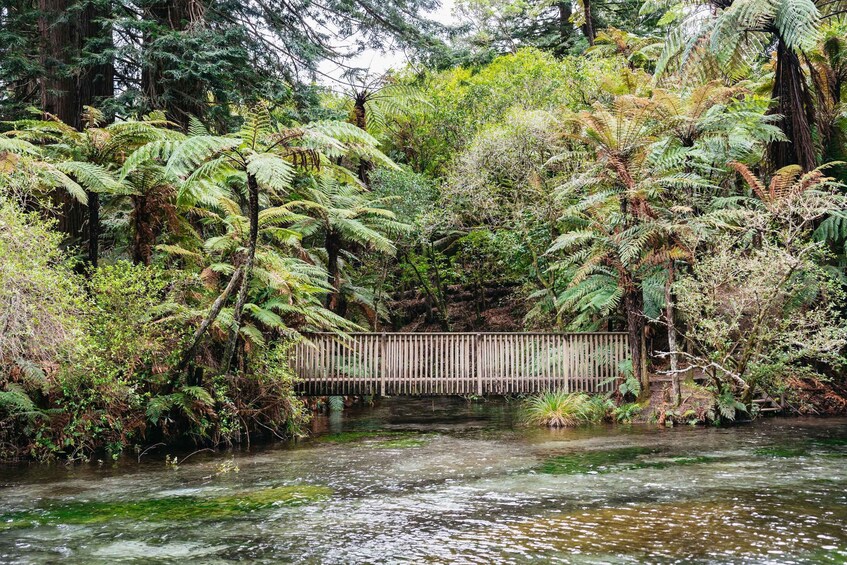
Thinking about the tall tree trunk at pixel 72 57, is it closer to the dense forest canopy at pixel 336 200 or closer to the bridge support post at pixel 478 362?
the dense forest canopy at pixel 336 200

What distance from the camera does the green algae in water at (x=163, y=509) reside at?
5746 millimetres

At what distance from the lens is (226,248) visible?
10.3m

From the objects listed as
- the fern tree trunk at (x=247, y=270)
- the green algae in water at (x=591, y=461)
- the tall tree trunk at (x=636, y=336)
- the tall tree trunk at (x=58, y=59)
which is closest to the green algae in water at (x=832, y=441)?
the green algae in water at (x=591, y=461)

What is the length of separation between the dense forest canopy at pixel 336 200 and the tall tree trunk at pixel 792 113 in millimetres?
48

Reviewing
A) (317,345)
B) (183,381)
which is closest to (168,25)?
(317,345)

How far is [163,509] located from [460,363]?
23.5ft

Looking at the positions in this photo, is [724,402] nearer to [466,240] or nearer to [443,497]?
[443,497]

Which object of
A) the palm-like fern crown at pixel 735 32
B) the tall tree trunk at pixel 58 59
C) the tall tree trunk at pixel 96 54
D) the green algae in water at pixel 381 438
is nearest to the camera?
the green algae in water at pixel 381 438

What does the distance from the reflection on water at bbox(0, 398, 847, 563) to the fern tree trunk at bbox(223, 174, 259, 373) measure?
1.43 metres

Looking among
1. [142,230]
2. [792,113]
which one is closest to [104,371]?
[142,230]

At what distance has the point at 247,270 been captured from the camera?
871 centimetres

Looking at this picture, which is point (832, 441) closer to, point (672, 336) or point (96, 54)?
point (672, 336)

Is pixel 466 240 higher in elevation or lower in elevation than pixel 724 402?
higher

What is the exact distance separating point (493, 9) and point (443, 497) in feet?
72.5
